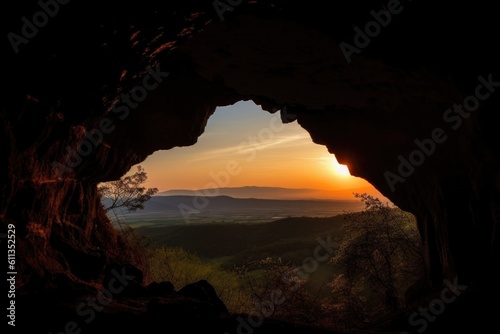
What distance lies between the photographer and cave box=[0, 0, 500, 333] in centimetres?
555

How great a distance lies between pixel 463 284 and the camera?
11.2 m

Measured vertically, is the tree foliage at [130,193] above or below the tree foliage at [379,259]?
above

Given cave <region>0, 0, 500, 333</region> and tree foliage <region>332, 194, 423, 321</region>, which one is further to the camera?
tree foliage <region>332, 194, 423, 321</region>

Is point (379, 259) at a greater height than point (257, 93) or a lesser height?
lesser

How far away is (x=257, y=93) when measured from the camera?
1272 centimetres

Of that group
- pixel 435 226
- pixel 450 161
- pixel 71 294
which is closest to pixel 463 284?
pixel 435 226

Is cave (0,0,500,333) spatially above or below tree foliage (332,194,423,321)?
above

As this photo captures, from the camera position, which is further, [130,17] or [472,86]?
[472,86]

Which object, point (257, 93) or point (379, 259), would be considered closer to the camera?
point (257, 93)

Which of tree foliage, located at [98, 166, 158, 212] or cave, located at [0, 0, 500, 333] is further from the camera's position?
tree foliage, located at [98, 166, 158, 212]

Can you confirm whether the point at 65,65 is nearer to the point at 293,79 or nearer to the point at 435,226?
the point at 293,79

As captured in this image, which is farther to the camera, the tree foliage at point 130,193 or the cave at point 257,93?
the tree foliage at point 130,193

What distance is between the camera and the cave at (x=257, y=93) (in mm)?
5555

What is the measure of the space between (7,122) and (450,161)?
1387cm
